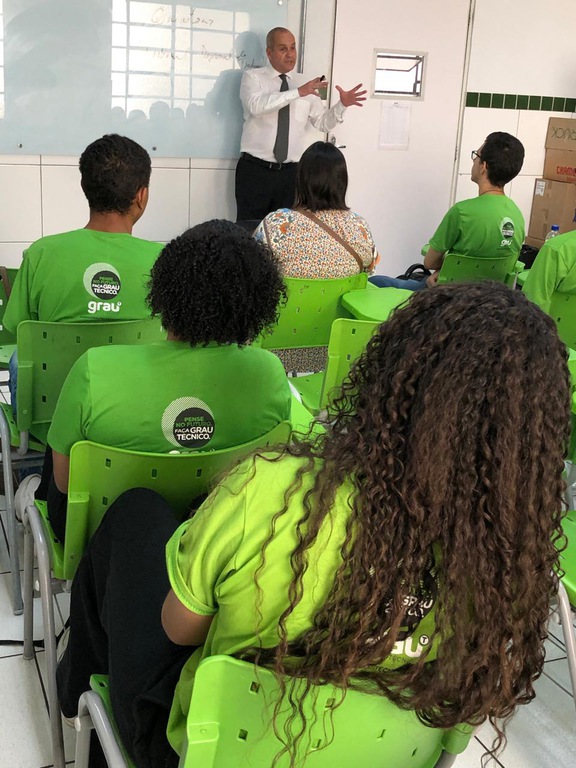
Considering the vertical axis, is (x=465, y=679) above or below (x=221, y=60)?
below

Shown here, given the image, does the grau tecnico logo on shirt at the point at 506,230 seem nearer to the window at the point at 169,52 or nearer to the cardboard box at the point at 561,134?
the window at the point at 169,52

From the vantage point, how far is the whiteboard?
446 centimetres

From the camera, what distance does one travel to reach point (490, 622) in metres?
0.96

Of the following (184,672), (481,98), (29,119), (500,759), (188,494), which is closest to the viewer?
(184,672)

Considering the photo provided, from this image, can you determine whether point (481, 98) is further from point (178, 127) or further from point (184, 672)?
point (184, 672)

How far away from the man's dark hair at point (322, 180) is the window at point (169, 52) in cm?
209

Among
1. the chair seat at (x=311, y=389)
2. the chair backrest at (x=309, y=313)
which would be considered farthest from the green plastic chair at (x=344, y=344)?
the chair backrest at (x=309, y=313)

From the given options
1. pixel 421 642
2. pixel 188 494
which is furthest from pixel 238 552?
pixel 188 494

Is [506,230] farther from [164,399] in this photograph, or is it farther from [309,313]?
[164,399]

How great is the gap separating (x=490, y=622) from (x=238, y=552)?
309 millimetres

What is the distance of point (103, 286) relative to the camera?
2.32 metres

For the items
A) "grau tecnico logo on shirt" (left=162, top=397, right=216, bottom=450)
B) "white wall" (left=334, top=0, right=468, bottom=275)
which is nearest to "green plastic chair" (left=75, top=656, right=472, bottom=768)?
"grau tecnico logo on shirt" (left=162, top=397, right=216, bottom=450)

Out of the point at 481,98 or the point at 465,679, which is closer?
the point at 465,679

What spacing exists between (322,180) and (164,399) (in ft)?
5.40
